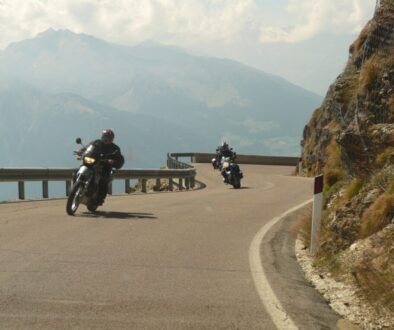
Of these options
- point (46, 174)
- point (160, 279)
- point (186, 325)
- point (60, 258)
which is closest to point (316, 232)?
point (160, 279)

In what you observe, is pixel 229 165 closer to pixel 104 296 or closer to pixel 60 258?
pixel 60 258

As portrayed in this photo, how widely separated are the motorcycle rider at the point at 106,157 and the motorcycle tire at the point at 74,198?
0.60 meters

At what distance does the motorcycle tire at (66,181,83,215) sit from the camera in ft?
42.5

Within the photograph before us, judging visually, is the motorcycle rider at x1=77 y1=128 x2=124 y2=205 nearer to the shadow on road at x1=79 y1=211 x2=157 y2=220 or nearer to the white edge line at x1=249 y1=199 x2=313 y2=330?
the shadow on road at x1=79 y1=211 x2=157 y2=220

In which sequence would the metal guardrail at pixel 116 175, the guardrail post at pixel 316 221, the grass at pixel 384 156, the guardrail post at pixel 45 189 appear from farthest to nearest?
the guardrail post at pixel 45 189 → the metal guardrail at pixel 116 175 → the grass at pixel 384 156 → the guardrail post at pixel 316 221

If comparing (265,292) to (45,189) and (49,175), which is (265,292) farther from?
(49,175)

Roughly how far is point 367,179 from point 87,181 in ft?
19.0

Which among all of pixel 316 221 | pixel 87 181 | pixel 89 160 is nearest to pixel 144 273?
pixel 316 221

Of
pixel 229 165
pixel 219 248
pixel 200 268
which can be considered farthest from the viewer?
pixel 229 165

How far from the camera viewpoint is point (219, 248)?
9.62m

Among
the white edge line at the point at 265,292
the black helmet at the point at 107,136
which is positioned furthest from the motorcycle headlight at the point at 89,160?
the white edge line at the point at 265,292

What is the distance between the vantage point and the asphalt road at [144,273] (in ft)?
18.7

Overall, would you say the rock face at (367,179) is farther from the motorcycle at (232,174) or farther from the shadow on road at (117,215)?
the motorcycle at (232,174)

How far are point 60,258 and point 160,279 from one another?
164 centimetres
